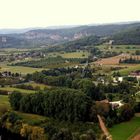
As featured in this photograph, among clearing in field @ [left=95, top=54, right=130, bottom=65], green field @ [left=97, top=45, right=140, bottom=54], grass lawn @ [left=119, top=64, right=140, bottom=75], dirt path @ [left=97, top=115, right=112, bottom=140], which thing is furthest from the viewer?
green field @ [left=97, top=45, right=140, bottom=54]

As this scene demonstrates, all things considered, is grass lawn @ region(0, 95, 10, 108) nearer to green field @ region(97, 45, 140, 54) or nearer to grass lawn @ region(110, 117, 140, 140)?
grass lawn @ region(110, 117, 140, 140)

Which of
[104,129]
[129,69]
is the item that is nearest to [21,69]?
[129,69]

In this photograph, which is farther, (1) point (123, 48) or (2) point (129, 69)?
(1) point (123, 48)

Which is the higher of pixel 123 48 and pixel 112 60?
pixel 123 48

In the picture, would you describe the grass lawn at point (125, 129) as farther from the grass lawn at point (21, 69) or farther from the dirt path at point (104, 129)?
the grass lawn at point (21, 69)

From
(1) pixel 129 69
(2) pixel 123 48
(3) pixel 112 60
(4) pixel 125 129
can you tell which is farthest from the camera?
(2) pixel 123 48

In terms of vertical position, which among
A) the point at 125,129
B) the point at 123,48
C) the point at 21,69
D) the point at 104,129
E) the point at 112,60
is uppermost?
the point at 104,129

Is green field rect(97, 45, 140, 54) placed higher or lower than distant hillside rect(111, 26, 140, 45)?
lower

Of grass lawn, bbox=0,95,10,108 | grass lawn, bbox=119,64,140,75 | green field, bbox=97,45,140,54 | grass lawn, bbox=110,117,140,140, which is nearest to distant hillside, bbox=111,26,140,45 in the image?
green field, bbox=97,45,140,54

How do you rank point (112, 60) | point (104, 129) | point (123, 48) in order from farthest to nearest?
point (123, 48), point (112, 60), point (104, 129)

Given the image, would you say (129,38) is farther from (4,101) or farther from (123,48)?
(4,101)
